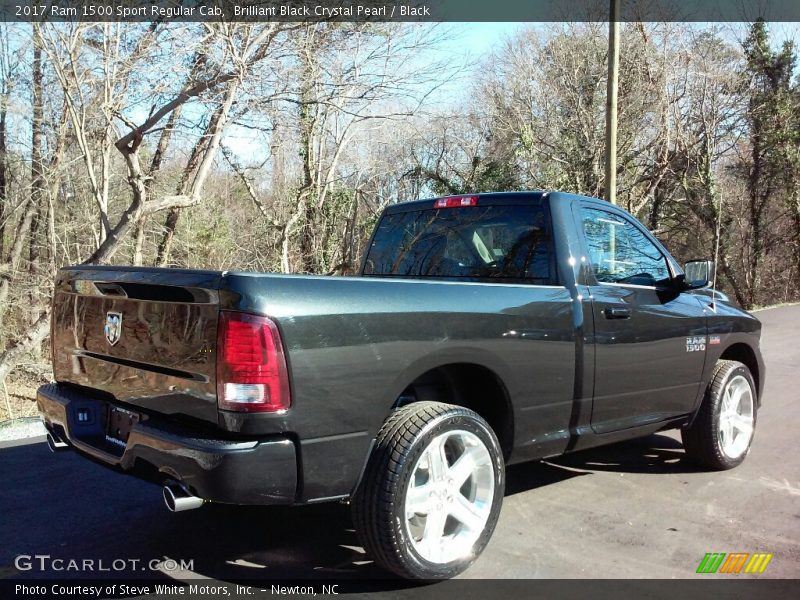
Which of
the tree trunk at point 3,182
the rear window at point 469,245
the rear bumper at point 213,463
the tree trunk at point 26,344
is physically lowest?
the tree trunk at point 26,344

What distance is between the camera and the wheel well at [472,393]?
351cm

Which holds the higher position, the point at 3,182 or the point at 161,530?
the point at 3,182

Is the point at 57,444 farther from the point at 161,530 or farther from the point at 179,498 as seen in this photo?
the point at 179,498

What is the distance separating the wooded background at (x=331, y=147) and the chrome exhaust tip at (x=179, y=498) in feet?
32.9

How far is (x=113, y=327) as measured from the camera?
3.30 meters

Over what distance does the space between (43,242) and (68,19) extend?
7535 millimetres

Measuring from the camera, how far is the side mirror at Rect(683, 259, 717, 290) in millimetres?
4719

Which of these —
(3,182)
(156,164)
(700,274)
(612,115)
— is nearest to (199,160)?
(156,164)

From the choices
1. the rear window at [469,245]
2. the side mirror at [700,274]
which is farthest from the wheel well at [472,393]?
the side mirror at [700,274]

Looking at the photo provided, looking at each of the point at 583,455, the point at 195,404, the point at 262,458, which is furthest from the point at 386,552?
the point at 583,455

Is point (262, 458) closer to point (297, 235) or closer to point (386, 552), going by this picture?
point (386, 552)

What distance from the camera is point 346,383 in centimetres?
289

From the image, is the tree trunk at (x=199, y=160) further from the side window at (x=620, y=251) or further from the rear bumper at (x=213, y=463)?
the rear bumper at (x=213, y=463)

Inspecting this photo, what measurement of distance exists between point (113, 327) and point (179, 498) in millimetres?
981
